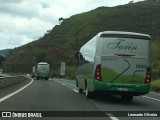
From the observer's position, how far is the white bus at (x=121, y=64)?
66.0ft

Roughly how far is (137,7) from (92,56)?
144 m

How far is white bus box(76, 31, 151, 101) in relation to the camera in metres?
20.1

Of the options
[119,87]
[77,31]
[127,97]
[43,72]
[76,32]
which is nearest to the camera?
[119,87]

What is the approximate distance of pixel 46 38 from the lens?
16338cm

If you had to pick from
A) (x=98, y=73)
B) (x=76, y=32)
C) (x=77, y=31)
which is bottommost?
(x=98, y=73)

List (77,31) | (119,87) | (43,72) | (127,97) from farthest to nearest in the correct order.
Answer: (77,31) < (43,72) < (127,97) < (119,87)

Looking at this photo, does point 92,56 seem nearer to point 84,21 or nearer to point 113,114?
point 113,114

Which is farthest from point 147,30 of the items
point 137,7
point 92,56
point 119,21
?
point 92,56

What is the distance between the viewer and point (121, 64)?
2016 cm

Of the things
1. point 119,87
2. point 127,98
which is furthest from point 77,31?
point 119,87

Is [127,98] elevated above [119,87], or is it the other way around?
[119,87]

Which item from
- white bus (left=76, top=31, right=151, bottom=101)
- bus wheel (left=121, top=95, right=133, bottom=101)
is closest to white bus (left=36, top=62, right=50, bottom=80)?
bus wheel (left=121, top=95, right=133, bottom=101)

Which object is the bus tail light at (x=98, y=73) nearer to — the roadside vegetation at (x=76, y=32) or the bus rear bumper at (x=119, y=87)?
the bus rear bumper at (x=119, y=87)

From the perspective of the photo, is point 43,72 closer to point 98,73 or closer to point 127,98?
point 127,98
